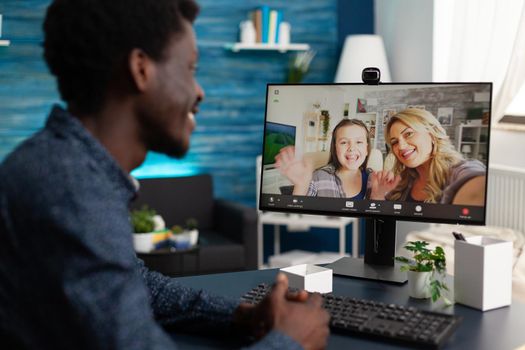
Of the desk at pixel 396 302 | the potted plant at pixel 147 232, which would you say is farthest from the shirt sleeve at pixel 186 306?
the potted plant at pixel 147 232

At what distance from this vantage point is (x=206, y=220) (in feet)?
16.3

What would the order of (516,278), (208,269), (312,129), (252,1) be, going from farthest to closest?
(252,1), (208,269), (516,278), (312,129)

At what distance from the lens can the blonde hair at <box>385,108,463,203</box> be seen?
185cm

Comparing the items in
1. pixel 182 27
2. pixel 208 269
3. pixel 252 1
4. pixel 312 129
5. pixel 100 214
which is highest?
pixel 252 1

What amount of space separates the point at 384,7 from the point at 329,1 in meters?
0.41

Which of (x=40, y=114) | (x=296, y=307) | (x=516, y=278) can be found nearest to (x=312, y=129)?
(x=296, y=307)

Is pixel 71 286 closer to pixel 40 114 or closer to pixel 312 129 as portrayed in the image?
pixel 312 129

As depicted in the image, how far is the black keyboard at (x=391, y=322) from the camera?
54.2 inches

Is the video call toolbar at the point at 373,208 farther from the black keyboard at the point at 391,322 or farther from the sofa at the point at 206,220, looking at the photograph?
the sofa at the point at 206,220

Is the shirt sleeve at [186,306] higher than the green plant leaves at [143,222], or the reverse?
the shirt sleeve at [186,306]

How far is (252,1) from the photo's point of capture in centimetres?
518

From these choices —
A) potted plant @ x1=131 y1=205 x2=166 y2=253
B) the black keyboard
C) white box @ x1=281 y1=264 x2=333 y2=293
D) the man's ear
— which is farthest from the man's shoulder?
potted plant @ x1=131 y1=205 x2=166 y2=253

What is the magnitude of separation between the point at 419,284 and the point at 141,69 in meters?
0.87

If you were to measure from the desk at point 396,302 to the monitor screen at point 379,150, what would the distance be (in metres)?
0.21
